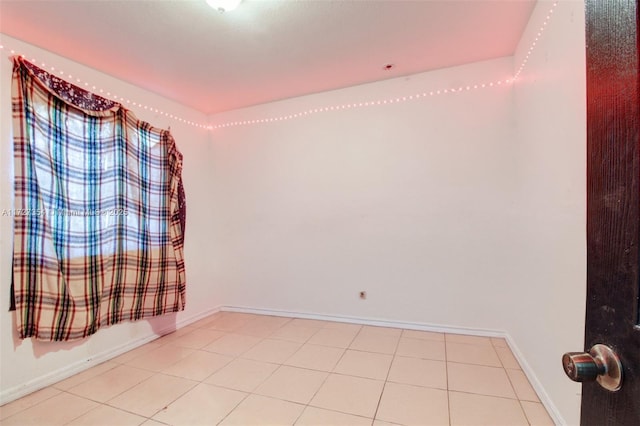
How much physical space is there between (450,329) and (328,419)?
164cm

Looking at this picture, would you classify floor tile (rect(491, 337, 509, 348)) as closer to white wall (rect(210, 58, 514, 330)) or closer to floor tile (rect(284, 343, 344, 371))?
white wall (rect(210, 58, 514, 330))

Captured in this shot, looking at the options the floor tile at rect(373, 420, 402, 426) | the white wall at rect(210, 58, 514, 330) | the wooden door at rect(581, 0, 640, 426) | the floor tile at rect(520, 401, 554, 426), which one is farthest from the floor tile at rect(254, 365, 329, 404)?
the wooden door at rect(581, 0, 640, 426)

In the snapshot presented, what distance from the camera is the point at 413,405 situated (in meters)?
1.73

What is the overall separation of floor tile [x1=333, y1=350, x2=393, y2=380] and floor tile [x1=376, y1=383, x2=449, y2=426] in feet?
0.55

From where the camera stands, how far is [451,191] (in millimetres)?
2705

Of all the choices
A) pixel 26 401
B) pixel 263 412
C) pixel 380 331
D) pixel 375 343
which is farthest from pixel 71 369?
pixel 380 331

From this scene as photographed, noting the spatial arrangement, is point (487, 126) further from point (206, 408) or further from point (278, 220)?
point (206, 408)

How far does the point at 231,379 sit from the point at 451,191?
242 cm

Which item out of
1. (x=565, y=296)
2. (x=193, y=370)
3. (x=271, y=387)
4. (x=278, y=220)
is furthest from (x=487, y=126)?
(x=193, y=370)

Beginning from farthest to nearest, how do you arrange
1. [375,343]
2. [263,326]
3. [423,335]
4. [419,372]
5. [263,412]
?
[263,326] < [423,335] < [375,343] < [419,372] < [263,412]

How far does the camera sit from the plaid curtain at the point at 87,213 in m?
1.92

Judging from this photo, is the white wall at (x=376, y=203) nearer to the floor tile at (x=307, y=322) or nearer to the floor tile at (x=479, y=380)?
the floor tile at (x=307, y=322)

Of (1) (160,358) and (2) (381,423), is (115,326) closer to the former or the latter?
(1) (160,358)

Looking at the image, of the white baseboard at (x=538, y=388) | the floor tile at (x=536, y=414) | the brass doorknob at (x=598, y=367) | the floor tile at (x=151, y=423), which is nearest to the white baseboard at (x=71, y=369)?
the floor tile at (x=151, y=423)
